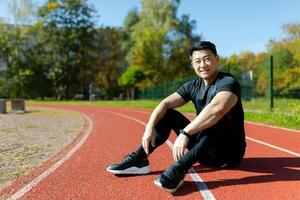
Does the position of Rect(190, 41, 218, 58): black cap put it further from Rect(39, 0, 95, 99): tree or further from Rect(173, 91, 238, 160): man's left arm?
Rect(39, 0, 95, 99): tree

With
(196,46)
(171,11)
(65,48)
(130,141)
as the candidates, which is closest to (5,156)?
(130,141)

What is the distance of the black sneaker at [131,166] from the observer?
15.8 ft

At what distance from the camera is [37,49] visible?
53125mm

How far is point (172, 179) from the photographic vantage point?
13.5ft

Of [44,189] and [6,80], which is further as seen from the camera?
[6,80]

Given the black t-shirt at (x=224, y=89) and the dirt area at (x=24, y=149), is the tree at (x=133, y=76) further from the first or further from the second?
the black t-shirt at (x=224, y=89)

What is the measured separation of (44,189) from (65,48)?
1972 inches

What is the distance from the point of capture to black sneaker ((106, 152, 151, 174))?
4.82 meters

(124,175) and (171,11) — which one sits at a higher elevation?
(171,11)

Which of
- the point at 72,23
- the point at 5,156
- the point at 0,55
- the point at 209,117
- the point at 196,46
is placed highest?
the point at 72,23

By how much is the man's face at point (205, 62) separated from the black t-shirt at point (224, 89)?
124 millimetres

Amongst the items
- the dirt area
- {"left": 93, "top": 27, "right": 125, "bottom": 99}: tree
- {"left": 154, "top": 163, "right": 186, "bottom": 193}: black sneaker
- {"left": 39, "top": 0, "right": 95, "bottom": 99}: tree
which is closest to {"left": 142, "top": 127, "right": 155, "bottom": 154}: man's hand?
{"left": 154, "top": 163, "right": 186, "bottom": 193}: black sneaker

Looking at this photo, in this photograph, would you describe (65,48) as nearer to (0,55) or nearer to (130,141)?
(0,55)

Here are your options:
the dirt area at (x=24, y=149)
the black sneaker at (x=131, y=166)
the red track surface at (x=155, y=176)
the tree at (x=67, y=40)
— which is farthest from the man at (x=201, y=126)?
the tree at (x=67, y=40)
